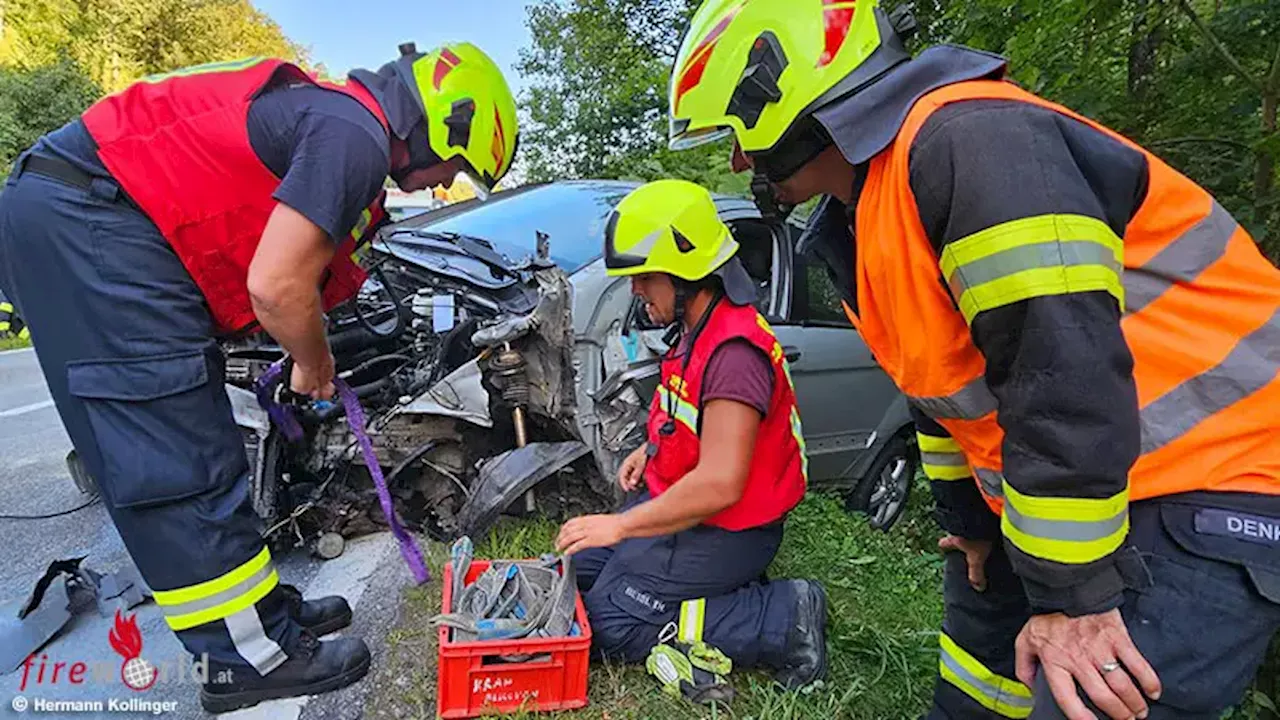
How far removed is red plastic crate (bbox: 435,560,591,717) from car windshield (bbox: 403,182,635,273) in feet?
5.47

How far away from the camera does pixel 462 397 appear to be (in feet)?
9.71

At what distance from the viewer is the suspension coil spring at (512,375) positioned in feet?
9.50

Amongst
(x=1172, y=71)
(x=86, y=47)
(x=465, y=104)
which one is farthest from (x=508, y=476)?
(x=86, y=47)

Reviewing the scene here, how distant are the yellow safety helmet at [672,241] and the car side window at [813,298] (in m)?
1.45

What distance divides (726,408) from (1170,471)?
1.11 meters

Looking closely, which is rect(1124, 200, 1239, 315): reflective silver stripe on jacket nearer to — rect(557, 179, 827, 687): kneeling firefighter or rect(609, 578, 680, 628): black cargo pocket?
rect(557, 179, 827, 687): kneeling firefighter

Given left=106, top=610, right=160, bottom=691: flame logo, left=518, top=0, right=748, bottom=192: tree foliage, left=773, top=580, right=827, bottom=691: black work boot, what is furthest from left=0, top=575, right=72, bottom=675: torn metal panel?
left=518, top=0, right=748, bottom=192: tree foliage

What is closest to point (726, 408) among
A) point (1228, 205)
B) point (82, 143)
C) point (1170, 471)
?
point (1170, 471)

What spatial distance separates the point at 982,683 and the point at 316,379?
1914 mm

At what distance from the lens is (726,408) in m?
2.15

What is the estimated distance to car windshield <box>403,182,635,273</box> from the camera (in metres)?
3.63

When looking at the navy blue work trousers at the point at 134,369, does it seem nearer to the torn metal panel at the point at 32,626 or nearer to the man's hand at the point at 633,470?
the torn metal panel at the point at 32,626

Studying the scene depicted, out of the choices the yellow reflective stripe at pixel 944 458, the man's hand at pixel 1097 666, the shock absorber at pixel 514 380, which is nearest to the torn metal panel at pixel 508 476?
the shock absorber at pixel 514 380

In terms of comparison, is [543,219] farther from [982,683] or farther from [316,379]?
[982,683]
